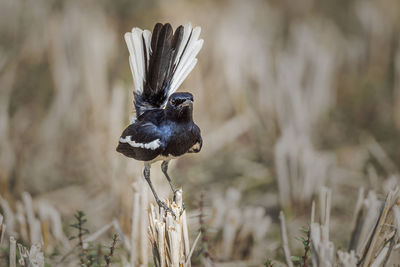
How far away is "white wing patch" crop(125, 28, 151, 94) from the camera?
224 cm

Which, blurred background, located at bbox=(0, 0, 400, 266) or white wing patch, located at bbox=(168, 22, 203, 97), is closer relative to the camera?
white wing patch, located at bbox=(168, 22, 203, 97)

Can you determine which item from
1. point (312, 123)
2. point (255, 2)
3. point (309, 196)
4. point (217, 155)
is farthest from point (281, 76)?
point (255, 2)

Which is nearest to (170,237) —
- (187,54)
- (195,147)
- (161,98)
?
(195,147)

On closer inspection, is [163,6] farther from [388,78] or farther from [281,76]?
[388,78]

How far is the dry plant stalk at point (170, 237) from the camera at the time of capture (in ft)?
6.24

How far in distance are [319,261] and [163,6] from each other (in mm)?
4671

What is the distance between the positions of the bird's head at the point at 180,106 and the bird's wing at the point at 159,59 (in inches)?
12.3

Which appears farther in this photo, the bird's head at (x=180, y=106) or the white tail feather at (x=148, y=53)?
the white tail feather at (x=148, y=53)

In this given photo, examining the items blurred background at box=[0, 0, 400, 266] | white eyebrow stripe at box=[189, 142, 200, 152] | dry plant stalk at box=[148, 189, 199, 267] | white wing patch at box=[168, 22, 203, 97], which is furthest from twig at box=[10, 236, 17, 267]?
white wing patch at box=[168, 22, 203, 97]

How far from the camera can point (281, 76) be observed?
166 inches

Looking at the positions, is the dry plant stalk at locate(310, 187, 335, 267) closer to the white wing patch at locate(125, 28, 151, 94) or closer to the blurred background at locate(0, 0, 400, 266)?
the blurred background at locate(0, 0, 400, 266)

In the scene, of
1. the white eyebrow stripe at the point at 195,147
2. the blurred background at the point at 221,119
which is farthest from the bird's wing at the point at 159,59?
the blurred background at the point at 221,119

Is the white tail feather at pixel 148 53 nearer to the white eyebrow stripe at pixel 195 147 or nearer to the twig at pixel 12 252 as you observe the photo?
the white eyebrow stripe at pixel 195 147

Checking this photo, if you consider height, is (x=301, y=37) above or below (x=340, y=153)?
above
